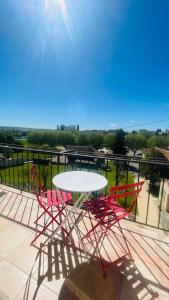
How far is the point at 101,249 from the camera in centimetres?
197

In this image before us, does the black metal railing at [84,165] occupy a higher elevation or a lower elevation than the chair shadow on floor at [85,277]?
higher

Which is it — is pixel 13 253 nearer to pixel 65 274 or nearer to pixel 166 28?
pixel 65 274

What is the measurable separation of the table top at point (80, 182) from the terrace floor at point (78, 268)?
807 mm

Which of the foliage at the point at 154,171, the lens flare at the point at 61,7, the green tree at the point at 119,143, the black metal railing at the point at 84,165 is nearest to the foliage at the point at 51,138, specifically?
the green tree at the point at 119,143

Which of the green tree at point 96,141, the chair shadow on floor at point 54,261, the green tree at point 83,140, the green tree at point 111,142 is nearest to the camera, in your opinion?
the chair shadow on floor at point 54,261

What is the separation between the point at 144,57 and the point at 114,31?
4.27 meters

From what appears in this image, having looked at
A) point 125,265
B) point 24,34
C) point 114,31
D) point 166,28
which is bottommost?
point 125,265

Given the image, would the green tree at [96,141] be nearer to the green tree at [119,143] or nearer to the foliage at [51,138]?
the foliage at [51,138]

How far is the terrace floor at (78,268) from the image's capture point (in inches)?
55.8

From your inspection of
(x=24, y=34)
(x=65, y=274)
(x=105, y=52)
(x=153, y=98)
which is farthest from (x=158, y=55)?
(x=153, y=98)

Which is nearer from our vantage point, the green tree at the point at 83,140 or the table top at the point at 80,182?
the table top at the point at 80,182

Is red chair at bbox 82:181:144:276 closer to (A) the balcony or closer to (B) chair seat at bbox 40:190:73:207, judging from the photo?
(A) the balcony

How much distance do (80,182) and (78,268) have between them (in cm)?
86

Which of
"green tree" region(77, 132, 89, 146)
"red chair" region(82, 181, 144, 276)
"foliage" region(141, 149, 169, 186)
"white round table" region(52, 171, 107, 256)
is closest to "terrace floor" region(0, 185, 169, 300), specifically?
"red chair" region(82, 181, 144, 276)
